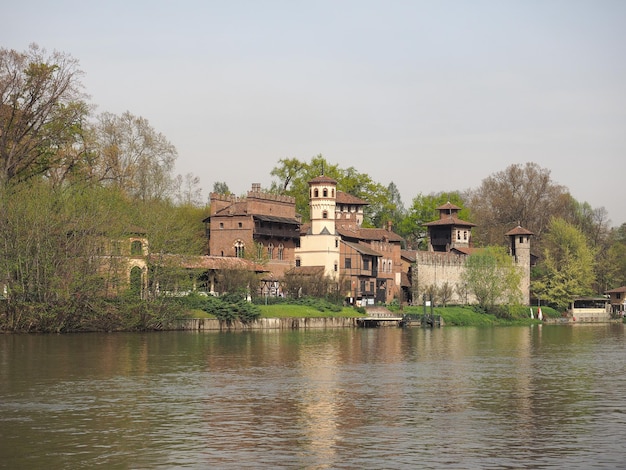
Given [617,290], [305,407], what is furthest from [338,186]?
[305,407]

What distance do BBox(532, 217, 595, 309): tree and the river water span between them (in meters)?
54.4

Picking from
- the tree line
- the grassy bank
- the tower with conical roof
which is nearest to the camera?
the tree line

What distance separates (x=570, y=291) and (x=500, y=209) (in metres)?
19.2

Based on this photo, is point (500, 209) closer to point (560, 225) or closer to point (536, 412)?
point (560, 225)

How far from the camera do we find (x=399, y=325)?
76.8 metres

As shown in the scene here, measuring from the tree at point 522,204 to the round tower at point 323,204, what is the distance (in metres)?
33.9

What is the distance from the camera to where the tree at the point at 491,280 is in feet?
298

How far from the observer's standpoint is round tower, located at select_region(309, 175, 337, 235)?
86.8 m

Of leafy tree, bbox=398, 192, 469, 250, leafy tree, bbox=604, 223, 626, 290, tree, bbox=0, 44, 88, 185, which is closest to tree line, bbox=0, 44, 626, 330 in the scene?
tree, bbox=0, 44, 88, 185

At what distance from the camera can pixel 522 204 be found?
11781 centimetres

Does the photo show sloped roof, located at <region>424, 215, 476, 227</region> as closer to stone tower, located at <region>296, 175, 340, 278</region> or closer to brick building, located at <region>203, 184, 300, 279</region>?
stone tower, located at <region>296, 175, 340, 278</region>

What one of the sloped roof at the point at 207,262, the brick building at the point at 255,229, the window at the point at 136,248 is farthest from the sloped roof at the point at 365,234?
the window at the point at 136,248

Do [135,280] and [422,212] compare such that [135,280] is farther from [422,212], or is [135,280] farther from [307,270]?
[422,212]

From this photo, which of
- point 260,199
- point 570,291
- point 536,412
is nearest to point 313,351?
point 536,412
